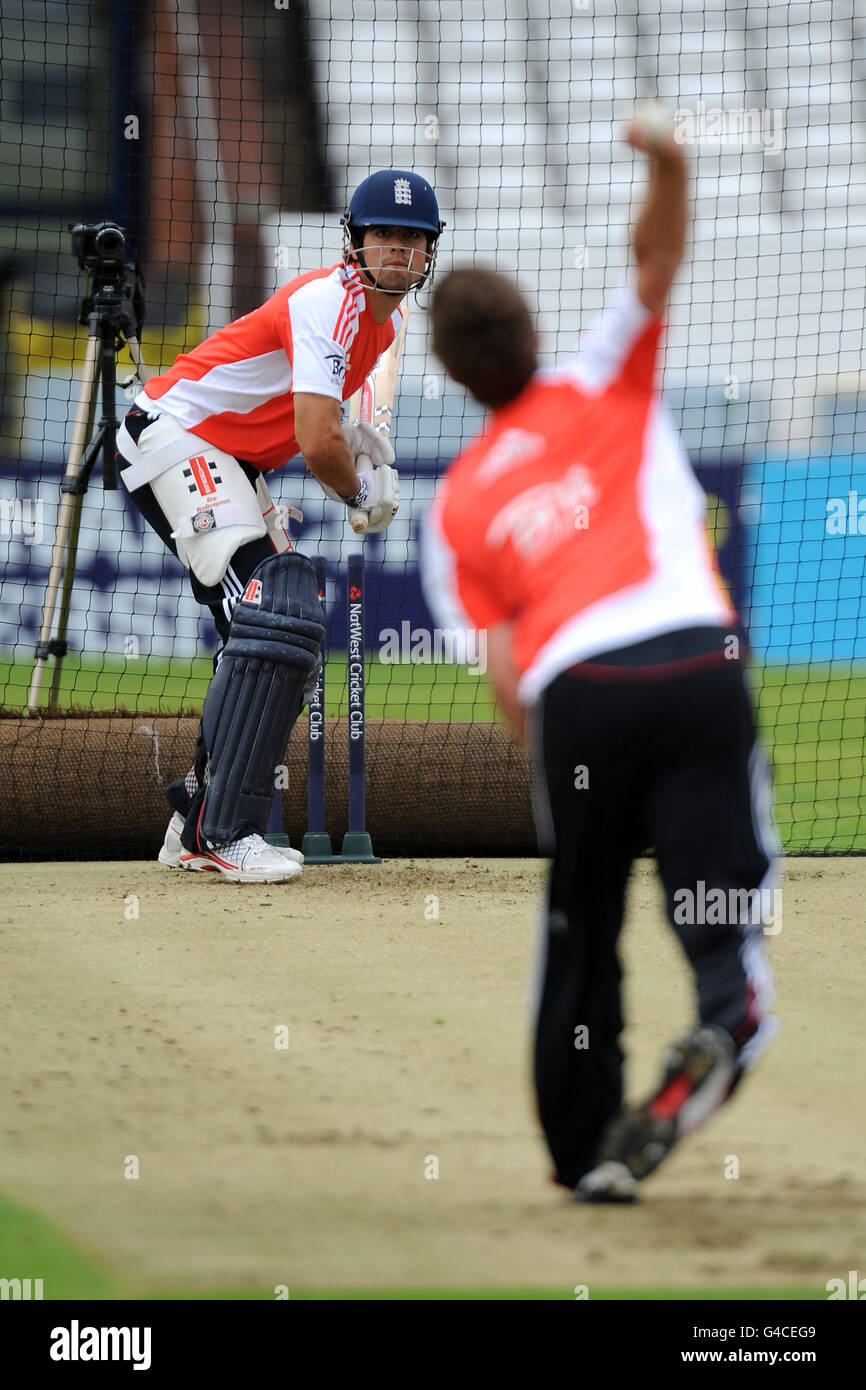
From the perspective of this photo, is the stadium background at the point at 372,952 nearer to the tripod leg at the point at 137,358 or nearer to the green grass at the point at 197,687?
the green grass at the point at 197,687

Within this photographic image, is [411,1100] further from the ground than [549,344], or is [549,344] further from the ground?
[549,344]

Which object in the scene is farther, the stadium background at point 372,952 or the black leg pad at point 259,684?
the black leg pad at point 259,684

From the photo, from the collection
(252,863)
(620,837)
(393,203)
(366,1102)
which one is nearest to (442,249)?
(393,203)

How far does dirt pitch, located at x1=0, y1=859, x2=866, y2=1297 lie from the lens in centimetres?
255

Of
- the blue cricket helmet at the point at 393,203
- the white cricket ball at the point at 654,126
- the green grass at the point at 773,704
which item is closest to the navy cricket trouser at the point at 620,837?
the white cricket ball at the point at 654,126

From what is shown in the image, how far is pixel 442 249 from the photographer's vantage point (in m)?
17.5

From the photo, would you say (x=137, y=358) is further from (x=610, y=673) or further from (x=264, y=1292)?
(x=264, y=1292)

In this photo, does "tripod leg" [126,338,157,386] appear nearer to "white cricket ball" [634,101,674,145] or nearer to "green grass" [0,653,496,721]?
"green grass" [0,653,496,721]

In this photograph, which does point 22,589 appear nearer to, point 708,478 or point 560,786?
point 708,478

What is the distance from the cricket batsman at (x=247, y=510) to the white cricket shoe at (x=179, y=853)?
5.6 inches

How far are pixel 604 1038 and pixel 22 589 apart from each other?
1098cm

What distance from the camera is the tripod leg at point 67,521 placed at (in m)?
7.39

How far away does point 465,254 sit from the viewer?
17688 mm
